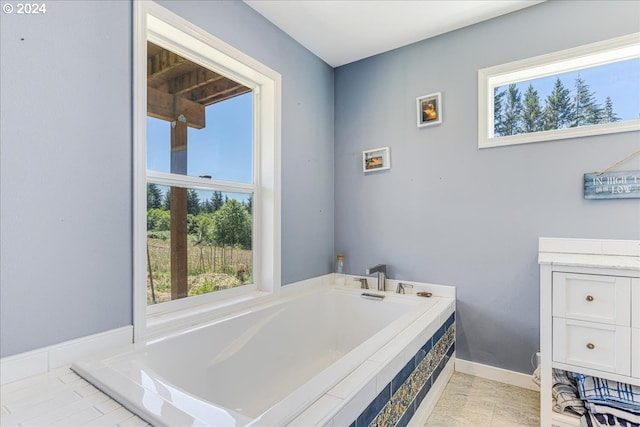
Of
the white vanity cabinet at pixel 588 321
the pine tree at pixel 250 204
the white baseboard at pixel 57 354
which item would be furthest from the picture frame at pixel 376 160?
the white baseboard at pixel 57 354

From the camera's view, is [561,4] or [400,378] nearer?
[400,378]

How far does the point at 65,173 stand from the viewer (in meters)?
1.20

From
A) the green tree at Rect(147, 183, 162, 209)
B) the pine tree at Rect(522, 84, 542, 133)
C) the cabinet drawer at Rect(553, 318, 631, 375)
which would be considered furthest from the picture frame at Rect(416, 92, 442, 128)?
the green tree at Rect(147, 183, 162, 209)

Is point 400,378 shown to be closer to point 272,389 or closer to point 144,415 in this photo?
point 272,389

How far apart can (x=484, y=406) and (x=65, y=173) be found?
8.02 feet

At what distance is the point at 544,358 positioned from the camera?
1574 mm

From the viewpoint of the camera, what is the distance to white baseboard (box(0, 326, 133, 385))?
1.06m

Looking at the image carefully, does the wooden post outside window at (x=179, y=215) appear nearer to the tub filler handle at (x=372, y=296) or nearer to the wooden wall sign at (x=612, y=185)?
the tub filler handle at (x=372, y=296)

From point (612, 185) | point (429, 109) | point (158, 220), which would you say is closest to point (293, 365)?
point (158, 220)

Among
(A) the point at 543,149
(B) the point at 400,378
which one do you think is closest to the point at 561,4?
(A) the point at 543,149

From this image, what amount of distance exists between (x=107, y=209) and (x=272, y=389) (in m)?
1.34

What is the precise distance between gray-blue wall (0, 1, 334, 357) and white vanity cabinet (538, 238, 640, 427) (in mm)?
2032

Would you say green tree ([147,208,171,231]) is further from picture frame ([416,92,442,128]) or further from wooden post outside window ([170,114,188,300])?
picture frame ([416,92,442,128])

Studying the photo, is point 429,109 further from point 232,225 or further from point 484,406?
point 484,406
